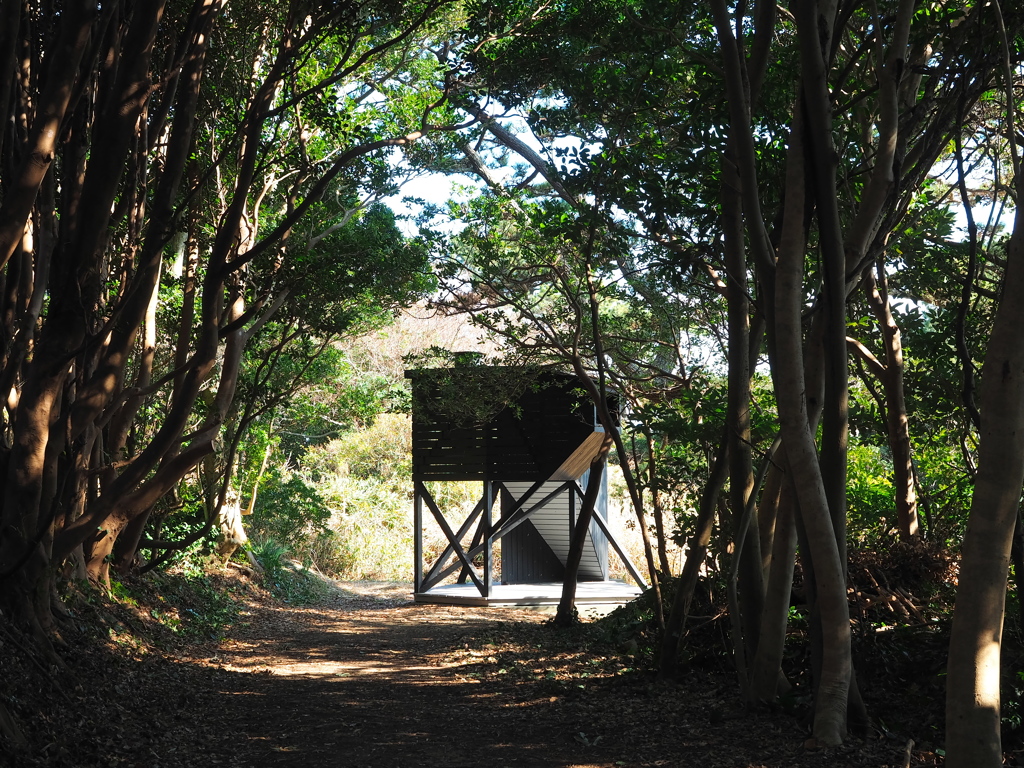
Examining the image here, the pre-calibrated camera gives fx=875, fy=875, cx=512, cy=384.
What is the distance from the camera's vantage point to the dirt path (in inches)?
185

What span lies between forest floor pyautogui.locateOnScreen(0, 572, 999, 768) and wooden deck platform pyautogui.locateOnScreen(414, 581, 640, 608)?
4910 millimetres

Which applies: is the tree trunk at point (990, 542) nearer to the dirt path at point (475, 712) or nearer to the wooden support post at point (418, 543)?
the dirt path at point (475, 712)

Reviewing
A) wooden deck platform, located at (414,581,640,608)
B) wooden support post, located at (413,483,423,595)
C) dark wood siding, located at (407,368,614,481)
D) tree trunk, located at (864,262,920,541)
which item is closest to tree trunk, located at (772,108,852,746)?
tree trunk, located at (864,262,920,541)

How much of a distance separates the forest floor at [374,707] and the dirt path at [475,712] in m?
0.02

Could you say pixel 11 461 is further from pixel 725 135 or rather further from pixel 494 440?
pixel 494 440

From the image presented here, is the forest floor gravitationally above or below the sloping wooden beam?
below

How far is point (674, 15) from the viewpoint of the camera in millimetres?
5926

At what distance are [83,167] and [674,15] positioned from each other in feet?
14.1

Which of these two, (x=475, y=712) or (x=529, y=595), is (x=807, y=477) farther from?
(x=529, y=595)

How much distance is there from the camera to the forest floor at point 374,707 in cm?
450

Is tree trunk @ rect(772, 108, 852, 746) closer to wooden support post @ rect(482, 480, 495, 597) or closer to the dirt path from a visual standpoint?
the dirt path

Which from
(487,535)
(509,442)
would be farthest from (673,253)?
(487,535)

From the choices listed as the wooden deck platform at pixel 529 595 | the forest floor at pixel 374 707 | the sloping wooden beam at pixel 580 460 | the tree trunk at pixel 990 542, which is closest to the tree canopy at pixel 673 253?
the tree trunk at pixel 990 542

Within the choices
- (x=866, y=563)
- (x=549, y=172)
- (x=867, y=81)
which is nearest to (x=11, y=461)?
(x=549, y=172)
